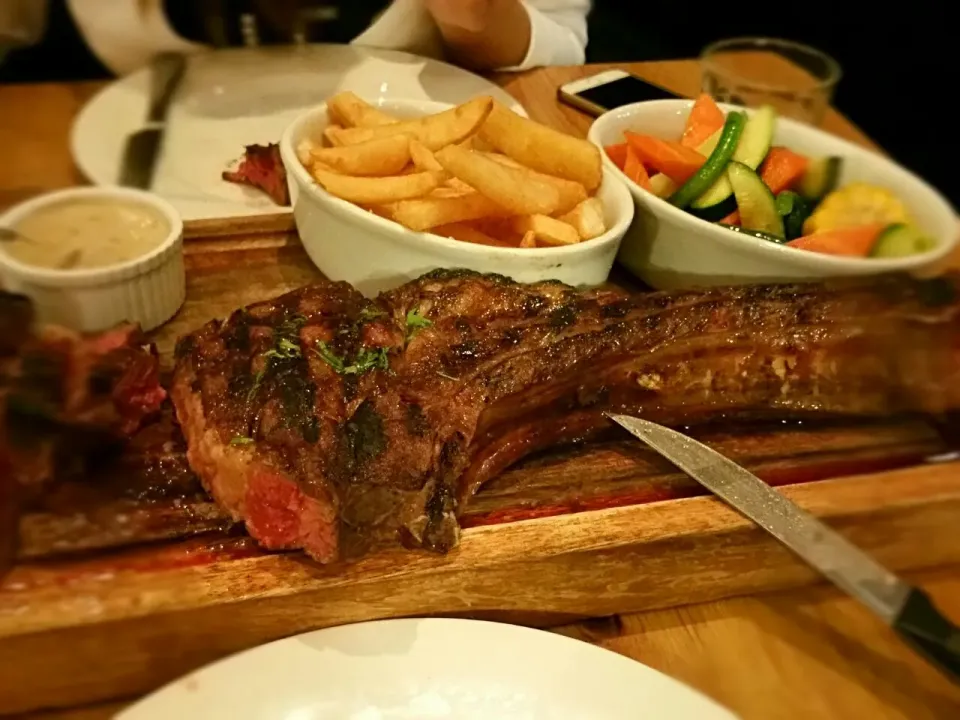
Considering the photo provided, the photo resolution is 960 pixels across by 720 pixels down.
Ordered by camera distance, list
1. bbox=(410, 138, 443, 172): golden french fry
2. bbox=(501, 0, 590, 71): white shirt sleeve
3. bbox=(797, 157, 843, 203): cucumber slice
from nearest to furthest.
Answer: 1. bbox=(410, 138, 443, 172): golden french fry
2. bbox=(797, 157, 843, 203): cucumber slice
3. bbox=(501, 0, 590, 71): white shirt sleeve

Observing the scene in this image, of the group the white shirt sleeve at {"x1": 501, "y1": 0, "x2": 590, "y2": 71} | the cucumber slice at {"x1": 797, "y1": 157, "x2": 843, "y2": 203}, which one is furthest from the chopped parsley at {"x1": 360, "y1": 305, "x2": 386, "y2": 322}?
the white shirt sleeve at {"x1": 501, "y1": 0, "x2": 590, "y2": 71}

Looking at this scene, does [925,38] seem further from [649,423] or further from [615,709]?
[615,709]

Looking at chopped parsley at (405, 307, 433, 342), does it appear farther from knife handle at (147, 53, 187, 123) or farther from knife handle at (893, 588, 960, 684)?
knife handle at (147, 53, 187, 123)

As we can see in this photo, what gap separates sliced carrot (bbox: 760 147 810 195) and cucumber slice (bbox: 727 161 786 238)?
0.11 meters

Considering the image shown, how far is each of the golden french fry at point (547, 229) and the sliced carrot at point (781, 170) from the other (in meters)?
0.49

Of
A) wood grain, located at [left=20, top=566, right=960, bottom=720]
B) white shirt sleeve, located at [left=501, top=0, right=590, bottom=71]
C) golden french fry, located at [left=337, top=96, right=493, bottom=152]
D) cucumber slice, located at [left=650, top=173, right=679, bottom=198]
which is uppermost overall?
golden french fry, located at [left=337, top=96, right=493, bottom=152]

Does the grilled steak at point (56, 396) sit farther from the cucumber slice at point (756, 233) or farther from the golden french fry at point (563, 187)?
the cucumber slice at point (756, 233)

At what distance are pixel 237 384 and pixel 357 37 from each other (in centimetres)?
157

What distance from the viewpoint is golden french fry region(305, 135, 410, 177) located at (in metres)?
1.40

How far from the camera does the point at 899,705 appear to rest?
106cm

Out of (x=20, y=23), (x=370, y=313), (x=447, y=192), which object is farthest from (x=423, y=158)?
(x=20, y=23)

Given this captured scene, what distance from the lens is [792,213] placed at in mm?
1594

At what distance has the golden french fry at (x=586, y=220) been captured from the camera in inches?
56.3

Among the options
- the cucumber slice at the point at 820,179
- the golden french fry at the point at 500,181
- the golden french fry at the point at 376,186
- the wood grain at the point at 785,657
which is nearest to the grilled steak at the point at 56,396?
the wood grain at the point at 785,657
